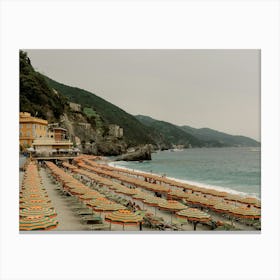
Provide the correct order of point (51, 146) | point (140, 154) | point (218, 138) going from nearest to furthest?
point (218, 138)
point (51, 146)
point (140, 154)

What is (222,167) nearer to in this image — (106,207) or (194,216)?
(194,216)

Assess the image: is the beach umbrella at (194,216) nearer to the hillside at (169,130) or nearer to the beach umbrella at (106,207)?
the beach umbrella at (106,207)

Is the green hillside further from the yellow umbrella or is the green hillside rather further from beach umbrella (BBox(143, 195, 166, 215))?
the yellow umbrella

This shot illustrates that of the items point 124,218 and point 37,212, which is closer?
point 124,218

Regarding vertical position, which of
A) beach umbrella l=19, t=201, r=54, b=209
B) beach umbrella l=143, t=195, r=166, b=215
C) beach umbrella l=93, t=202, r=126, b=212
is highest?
beach umbrella l=19, t=201, r=54, b=209

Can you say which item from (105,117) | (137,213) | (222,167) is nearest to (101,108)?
(105,117)

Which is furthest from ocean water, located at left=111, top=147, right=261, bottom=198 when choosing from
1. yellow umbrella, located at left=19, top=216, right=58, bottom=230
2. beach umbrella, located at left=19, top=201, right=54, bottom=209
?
beach umbrella, located at left=19, top=201, right=54, bottom=209
